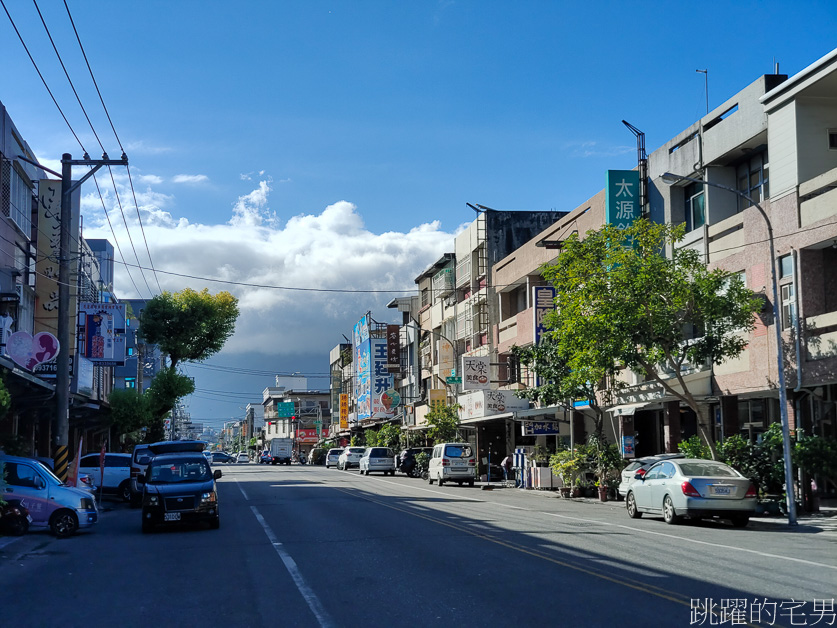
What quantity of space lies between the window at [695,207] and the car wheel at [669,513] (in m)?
11.6

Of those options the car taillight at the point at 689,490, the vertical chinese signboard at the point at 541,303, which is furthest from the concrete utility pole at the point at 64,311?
the vertical chinese signboard at the point at 541,303

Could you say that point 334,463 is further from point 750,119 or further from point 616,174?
point 750,119

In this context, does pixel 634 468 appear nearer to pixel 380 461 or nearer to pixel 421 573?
pixel 421 573

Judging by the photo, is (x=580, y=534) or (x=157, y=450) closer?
(x=580, y=534)

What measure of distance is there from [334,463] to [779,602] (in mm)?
67373

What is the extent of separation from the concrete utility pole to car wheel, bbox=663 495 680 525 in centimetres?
1663

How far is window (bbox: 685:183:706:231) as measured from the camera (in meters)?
28.8

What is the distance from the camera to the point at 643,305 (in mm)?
22547

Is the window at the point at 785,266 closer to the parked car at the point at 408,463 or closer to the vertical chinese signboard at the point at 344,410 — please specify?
the parked car at the point at 408,463

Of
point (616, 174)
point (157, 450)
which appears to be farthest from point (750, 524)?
point (157, 450)

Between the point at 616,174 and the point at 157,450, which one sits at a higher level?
the point at 616,174

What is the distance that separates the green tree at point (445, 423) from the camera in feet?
166

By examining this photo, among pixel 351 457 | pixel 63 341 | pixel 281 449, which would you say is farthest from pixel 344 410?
pixel 63 341

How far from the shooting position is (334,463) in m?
75.2
